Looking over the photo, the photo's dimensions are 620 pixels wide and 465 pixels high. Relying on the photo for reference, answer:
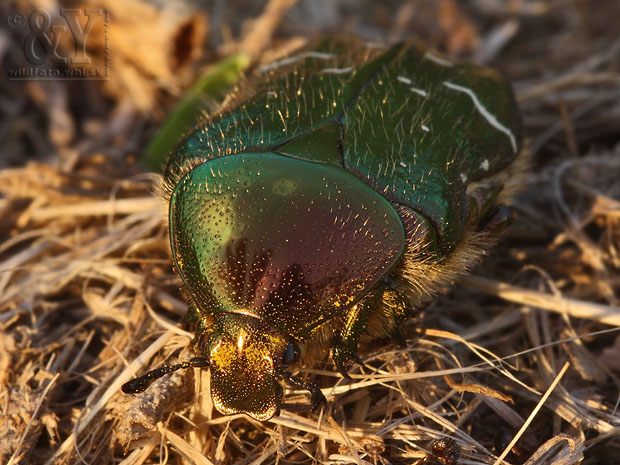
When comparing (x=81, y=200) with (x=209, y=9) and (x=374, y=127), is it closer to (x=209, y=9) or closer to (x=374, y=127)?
(x=374, y=127)

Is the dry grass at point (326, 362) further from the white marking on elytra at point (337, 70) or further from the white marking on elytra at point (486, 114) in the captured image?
the white marking on elytra at point (337, 70)

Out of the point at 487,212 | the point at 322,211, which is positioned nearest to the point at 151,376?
the point at 322,211

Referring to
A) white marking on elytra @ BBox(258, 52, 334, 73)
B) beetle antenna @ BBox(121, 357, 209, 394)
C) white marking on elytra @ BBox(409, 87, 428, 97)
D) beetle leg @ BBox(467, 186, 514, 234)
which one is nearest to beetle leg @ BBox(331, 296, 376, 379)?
beetle antenna @ BBox(121, 357, 209, 394)

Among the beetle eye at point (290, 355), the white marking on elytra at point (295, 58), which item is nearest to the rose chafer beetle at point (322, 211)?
the beetle eye at point (290, 355)

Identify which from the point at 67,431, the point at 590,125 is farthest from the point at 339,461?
the point at 590,125

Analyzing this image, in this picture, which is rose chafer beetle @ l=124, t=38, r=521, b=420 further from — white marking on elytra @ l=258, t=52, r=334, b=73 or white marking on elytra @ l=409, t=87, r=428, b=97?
white marking on elytra @ l=258, t=52, r=334, b=73

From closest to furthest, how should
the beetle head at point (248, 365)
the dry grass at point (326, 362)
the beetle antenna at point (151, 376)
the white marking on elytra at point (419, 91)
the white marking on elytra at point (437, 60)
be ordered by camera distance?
the beetle head at point (248, 365) < the beetle antenna at point (151, 376) < the dry grass at point (326, 362) < the white marking on elytra at point (419, 91) < the white marking on elytra at point (437, 60)
